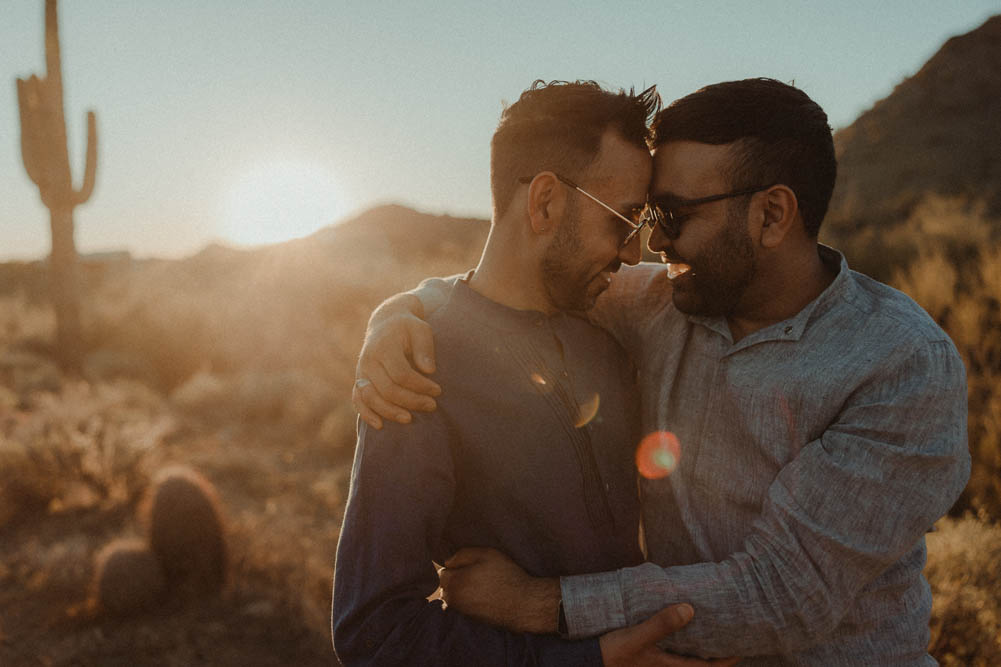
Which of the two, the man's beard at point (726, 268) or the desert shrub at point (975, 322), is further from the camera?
the desert shrub at point (975, 322)

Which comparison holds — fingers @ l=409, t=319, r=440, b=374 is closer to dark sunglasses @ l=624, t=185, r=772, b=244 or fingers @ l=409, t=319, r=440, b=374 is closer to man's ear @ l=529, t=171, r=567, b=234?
man's ear @ l=529, t=171, r=567, b=234

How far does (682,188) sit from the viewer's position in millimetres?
2150

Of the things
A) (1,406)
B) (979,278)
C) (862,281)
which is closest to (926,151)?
(979,278)

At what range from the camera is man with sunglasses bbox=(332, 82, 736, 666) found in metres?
1.63

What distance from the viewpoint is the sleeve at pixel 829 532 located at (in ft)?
5.44

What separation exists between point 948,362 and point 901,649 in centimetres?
89

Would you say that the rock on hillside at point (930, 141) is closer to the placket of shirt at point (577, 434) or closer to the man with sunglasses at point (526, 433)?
the man with sunglasses at point (526, 433)

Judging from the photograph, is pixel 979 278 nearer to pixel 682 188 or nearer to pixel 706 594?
pixel 682 188

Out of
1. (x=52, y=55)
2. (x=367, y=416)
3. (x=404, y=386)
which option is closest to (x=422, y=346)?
(x=404, y=386)

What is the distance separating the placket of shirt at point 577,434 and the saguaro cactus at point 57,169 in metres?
13.2

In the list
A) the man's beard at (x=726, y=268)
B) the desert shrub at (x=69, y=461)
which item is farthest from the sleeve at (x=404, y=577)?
the desert shrub at (x=69, y=461)

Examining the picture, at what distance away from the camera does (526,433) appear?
1866mm

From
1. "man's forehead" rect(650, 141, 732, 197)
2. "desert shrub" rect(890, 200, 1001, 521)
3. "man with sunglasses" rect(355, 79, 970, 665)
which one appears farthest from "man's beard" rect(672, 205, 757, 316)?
"desert shrub" rect(890, 200, 1001, 521)

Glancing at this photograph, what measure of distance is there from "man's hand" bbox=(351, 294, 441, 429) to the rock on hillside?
46.4 ft
